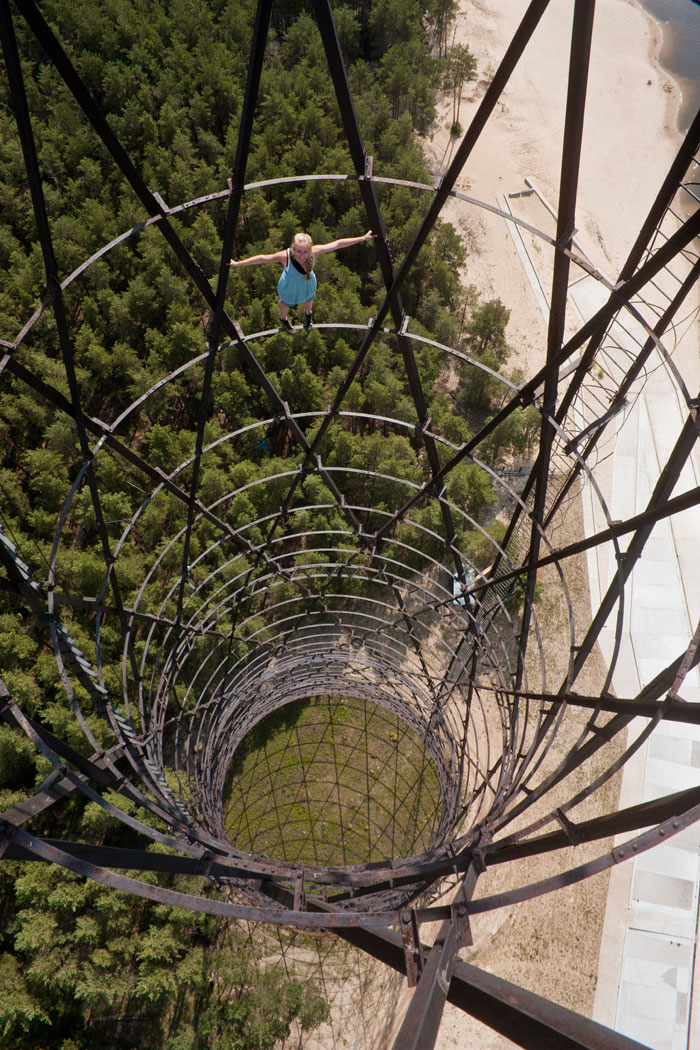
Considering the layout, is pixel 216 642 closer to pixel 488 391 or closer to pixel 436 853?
pixel 436 853

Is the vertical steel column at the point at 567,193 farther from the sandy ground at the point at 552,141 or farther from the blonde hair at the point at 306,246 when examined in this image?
the sandy ground at the point at 552,141

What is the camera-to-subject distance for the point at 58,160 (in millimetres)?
28766

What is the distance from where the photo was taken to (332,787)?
22.0 m

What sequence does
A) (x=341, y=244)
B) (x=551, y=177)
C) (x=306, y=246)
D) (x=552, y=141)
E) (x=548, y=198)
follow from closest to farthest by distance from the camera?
1. (x=341, y=244)
2. (x=306, y=246)
3. (x=548, y=198)
4. (x=551, y=177)
5. (x=552, y=141)

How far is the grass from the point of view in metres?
21.2

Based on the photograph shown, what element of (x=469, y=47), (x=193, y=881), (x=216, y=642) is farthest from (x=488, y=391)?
(x=469, y=47)

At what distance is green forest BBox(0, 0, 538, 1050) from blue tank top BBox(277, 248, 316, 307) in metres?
10.0

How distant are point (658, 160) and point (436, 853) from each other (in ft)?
123

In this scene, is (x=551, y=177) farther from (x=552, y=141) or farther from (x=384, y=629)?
(x=384, y=629)

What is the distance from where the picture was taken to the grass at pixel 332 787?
69.7 ft

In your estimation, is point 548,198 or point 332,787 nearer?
point 332,787

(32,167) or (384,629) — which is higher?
(384,629)

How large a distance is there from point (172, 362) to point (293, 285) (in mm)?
13813

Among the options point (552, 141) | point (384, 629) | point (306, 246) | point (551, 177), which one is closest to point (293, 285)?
point (306, 246)
